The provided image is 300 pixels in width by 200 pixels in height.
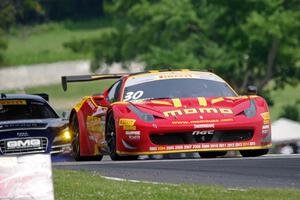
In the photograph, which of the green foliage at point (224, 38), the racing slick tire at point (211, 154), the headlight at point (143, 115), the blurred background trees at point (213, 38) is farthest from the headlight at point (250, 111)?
the green foliage at point (224, 38)

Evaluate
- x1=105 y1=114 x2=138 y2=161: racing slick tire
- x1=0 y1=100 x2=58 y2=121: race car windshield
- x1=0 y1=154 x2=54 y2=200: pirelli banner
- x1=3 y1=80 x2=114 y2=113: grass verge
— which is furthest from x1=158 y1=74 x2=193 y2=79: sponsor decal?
x1=3 y1=80 x2=114 y2=113: grass verge

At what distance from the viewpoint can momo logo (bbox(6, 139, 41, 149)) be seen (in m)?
17.5

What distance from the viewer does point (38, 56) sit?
82.2 metres

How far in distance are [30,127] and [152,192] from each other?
6405mm

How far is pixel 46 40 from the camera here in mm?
96438

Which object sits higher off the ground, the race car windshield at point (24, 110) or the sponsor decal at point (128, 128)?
the sponsor decal at point (128, 128)

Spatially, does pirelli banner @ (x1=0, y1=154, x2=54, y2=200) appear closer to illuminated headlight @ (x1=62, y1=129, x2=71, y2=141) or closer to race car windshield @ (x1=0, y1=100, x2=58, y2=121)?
illuminated headlight @ (x1=62, y1=129, x2=71, y2=141)

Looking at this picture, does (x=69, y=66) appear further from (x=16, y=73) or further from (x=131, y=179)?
(x=131, y=179)

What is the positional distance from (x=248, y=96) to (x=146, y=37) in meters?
48.6

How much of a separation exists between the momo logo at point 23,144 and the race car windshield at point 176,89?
1.75 meters

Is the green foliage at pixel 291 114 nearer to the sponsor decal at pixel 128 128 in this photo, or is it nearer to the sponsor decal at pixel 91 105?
the sponsor decal at pixel 91 105

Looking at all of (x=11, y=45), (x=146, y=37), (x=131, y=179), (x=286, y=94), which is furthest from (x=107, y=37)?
(x=131, y=179)

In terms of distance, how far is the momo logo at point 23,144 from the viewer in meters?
17.5

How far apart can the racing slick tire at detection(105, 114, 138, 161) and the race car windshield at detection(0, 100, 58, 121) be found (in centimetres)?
266
